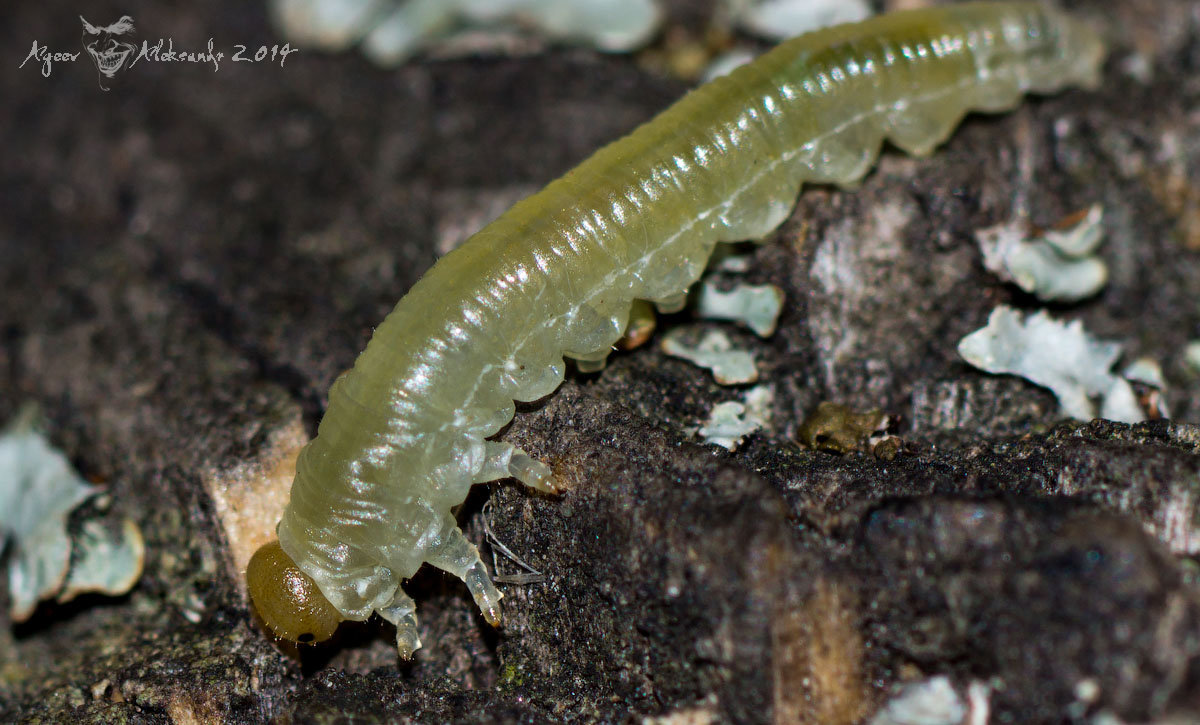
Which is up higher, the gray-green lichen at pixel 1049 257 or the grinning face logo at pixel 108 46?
the grinning face logo at pixel 108 46

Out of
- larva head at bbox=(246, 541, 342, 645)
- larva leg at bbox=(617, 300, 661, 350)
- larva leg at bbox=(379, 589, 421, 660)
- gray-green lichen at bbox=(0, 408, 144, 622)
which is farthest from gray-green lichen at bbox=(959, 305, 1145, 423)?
gray-green lichen at bbox=(0, 408, 144, 622)

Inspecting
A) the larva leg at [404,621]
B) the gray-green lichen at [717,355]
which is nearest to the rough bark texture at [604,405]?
the gray-green lichen at [717,355]

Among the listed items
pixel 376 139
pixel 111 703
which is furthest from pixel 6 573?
pixel 376 139

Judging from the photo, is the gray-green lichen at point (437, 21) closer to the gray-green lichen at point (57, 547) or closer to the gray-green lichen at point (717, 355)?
the gray-green lichen at point (717, 355)

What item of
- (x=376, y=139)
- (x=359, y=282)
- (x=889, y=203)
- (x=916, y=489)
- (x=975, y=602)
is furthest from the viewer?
(x=376, y=139)

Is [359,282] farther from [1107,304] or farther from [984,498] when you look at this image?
[1107,304]
